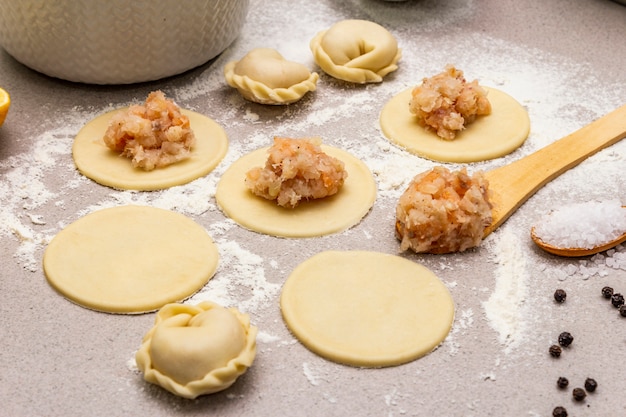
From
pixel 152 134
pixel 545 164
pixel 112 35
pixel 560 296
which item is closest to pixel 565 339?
pixel 560 296

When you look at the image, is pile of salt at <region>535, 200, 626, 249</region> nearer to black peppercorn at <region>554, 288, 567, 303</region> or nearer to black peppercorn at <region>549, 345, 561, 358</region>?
black peppercorn at <region>554, 288, 567, 303</region>

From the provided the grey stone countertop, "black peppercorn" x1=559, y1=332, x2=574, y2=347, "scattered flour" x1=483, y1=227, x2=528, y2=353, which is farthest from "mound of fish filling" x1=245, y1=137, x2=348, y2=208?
"black peppercorn" x1=559, y1=332, x2=574, y2=347

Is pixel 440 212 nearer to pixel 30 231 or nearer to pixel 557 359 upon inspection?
pixel 557 359

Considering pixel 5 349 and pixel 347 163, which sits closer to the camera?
pixel 5 349

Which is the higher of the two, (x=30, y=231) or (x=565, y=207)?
(x=565, y=207)

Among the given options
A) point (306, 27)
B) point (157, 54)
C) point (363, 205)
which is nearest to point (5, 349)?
point (363, 205)

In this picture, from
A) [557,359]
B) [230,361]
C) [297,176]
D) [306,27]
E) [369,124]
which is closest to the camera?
[230,361]
